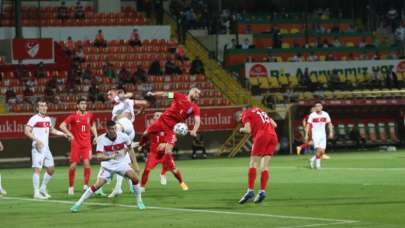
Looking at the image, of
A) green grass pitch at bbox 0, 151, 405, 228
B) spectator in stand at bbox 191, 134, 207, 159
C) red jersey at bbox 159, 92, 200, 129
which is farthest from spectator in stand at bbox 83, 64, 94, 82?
red jersey at bbox 159, 92, 200, 129

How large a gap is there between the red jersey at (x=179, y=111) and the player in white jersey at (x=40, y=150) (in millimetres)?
2933

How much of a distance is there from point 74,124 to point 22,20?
29.0m

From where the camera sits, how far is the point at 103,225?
1692 centimetres

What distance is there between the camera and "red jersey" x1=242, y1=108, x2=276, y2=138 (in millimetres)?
20625

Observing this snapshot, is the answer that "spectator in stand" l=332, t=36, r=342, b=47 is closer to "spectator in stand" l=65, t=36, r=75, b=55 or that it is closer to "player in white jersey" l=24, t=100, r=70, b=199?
"spectator in stand" l=65, t=36, r=75, b=55

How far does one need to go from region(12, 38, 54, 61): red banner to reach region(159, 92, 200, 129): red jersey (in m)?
25.2

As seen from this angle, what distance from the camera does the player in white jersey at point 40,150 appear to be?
76.9 feet

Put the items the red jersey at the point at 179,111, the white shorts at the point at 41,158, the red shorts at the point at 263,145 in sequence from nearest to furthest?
1. the red shorts at the point at 263,145
2. the white shorts at the point at 41,158
3. the red jersey at the point at 179,111

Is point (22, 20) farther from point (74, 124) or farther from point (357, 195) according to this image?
point (357, 195)

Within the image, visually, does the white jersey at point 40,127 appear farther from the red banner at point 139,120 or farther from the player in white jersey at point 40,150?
the red banner at point 139,120

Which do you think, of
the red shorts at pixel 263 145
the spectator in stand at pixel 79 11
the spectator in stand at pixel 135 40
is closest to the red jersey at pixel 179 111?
the red shorts at pixel 263 145

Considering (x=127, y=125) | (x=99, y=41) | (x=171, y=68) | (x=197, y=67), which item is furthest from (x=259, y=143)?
(x=99, y=41)

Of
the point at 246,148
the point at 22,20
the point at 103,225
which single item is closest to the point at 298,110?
the point at 246,148

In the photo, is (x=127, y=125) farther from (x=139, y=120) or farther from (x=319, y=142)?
(x=139, y=120)
